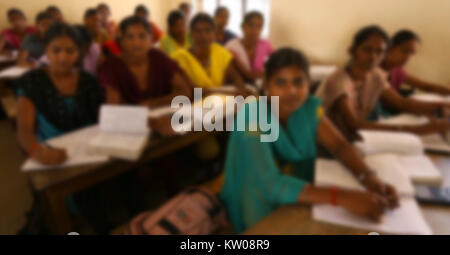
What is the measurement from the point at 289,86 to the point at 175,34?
2.01m

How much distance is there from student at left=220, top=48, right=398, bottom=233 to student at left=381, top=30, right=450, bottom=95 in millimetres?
1022

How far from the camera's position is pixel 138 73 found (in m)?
1.80

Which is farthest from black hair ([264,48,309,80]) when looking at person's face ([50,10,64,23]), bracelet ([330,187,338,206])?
person's face ([50,10,64,23])

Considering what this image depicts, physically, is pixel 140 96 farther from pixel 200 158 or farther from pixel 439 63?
pixel 439 63

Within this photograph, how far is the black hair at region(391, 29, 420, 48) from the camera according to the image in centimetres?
173

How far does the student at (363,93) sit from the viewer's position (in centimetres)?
141

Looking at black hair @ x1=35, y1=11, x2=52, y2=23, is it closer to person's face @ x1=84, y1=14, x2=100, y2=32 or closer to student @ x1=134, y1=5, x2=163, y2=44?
person's face @ x1=84, y1=14, x2=100, y2=32

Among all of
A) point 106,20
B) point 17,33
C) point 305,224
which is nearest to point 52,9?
point 17,33

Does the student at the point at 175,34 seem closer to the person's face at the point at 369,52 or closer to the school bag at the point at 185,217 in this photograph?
the person's face at the point at 369,52

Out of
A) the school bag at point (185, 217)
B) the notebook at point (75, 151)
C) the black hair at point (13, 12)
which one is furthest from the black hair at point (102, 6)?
the school bag at point (185, 217)

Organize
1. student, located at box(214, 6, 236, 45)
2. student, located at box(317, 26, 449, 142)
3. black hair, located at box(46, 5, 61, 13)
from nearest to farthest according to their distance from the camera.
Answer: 1. student, located at box(317, 26, 449, 142)
2. black hair, located at box(46, 5, 61, 13)
3. student, located at box(214, 6, 236, 45)

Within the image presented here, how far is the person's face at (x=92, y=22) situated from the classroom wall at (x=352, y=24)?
1.96m

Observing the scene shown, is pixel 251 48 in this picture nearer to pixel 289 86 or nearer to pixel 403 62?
pixel 403 62
